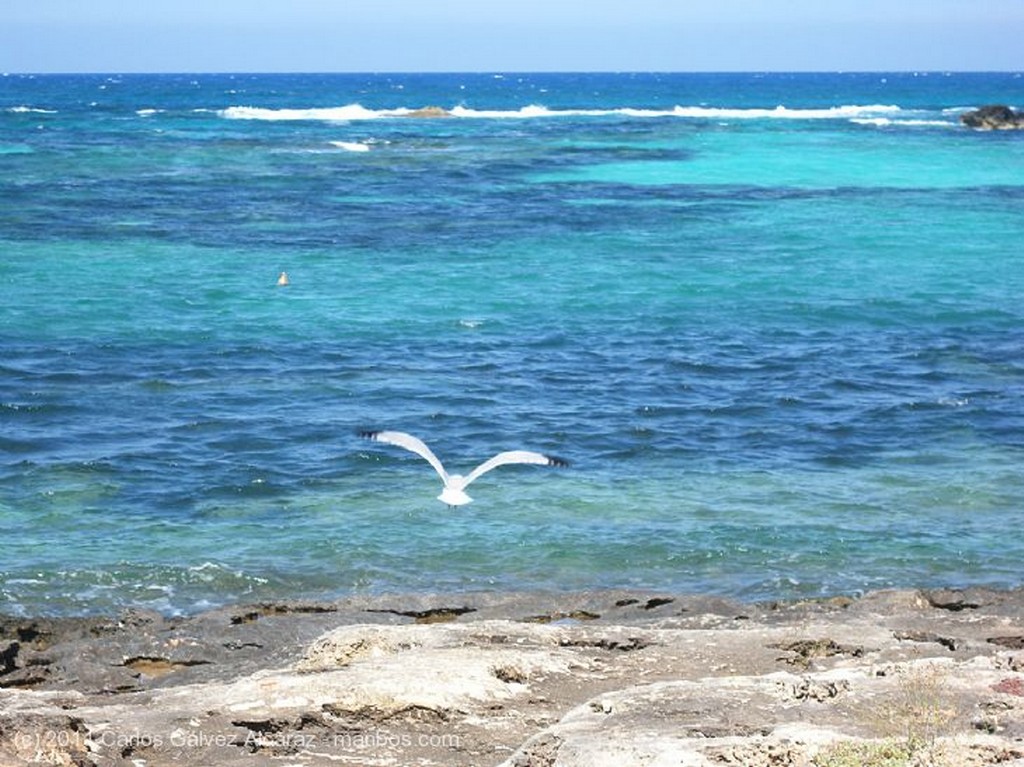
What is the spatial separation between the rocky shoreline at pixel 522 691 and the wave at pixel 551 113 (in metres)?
86.0

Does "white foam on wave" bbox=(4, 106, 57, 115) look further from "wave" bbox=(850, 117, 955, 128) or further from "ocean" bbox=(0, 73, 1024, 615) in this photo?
"wave" bbox=(850, 117, 955, 128)

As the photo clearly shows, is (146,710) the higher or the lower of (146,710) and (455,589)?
the higher

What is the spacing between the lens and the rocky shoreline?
28.4ft

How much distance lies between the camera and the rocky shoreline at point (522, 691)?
865 centimetres

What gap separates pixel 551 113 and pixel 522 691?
10054 centimetres

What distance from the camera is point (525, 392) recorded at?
75.2ft

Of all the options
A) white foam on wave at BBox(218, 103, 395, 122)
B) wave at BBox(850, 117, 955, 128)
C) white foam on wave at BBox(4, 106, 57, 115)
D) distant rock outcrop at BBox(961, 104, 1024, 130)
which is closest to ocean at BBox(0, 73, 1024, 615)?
distant rock outcrop at BBox(961, 104, 1024, 130)

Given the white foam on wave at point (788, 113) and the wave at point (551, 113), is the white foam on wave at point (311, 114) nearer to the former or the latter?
the wave at point (551, 113)

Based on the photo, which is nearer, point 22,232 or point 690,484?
point 690,484

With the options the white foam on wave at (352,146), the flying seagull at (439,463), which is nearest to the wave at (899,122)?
the white foam on wave at (352,146)

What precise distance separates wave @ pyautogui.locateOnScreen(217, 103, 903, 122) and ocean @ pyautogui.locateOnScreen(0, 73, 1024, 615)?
50.1 m

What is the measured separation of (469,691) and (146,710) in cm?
210

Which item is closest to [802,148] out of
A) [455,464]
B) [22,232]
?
[22,232]

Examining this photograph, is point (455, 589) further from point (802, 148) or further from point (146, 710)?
point (802, 148)
